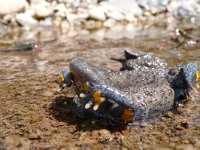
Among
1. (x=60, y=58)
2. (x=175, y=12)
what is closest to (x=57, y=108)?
(x=60, y=58)

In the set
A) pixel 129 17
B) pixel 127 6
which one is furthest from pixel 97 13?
pixel 127 6

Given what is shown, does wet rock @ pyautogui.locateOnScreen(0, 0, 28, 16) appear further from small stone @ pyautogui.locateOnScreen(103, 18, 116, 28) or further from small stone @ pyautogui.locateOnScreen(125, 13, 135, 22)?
small stone @ pyautogui.locateOnScreen(125, 13, 135, 22)

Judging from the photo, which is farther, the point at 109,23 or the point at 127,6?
the point at 127,6

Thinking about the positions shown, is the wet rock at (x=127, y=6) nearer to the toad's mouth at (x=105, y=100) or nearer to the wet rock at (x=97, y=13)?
the wet rock at (x=97, y=13)

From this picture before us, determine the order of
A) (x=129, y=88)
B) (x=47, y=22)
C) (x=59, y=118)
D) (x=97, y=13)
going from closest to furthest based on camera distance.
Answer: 1. (x=129, y=88)
2. (x=59, y=118)
3. (x=47, y=22)
4. (x=97, y=13)

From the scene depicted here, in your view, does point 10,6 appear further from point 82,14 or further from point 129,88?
point 129,88

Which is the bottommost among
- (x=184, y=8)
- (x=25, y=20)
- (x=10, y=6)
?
(x=25, y=20)

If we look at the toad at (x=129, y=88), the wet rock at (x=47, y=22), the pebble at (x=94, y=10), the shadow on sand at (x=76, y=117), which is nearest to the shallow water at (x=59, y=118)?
the shadow on sand at (x=76, y=117)
